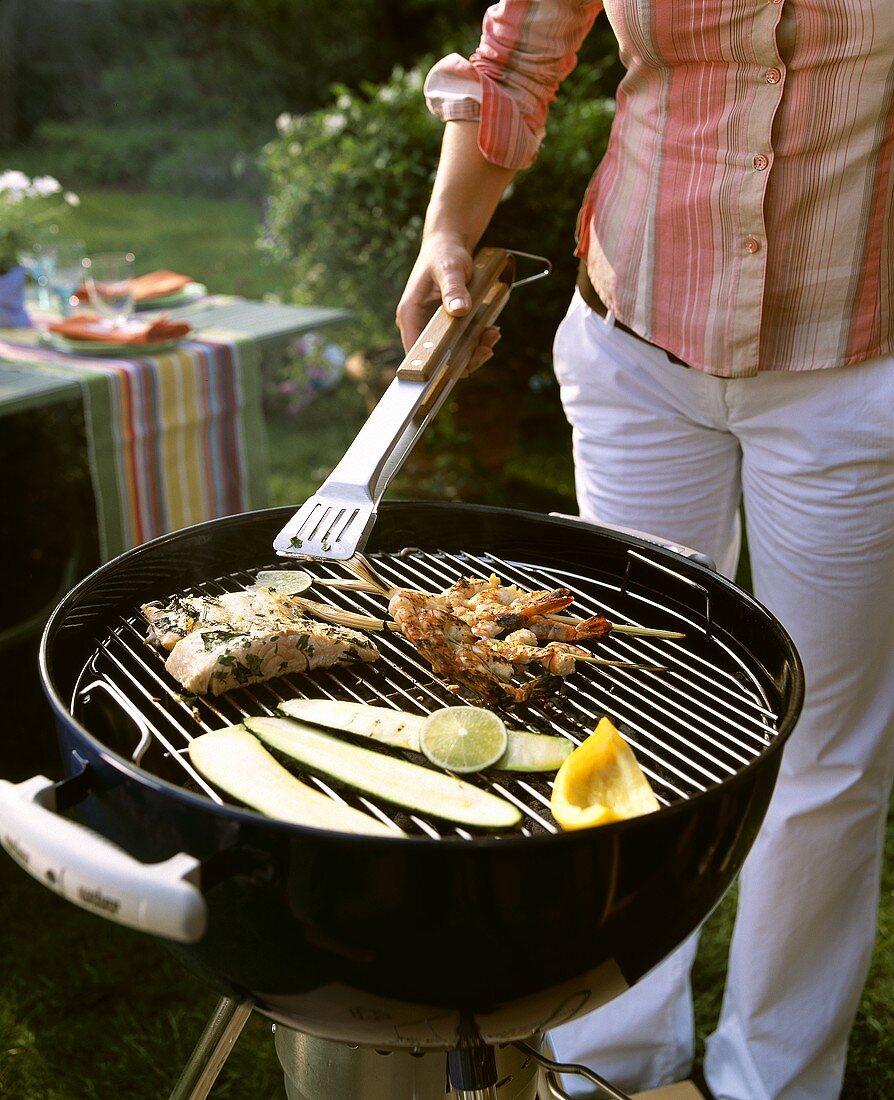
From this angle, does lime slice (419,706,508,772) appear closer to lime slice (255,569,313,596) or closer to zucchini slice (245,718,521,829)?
zucchini slice (245,718,521,829)

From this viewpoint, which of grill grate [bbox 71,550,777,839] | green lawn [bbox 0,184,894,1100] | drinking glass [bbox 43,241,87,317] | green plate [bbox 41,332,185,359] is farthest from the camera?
drinking glass [bbox 43,241,87,317]

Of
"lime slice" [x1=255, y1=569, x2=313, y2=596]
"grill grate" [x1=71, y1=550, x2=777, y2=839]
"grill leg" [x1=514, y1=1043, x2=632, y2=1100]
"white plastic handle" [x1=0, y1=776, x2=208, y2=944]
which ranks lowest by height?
"grill leg" [x1=514, y1=1043, x2=632, y2=1100]

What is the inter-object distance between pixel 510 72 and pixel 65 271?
2.11 meters

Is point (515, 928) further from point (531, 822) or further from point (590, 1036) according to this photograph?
point (590, 1036)

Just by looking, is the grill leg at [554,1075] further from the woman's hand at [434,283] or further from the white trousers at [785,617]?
the woman's hand at [434,283]

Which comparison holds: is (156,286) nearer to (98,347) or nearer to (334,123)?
(98,347)

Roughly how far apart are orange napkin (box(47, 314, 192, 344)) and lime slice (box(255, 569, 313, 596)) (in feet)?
5.97

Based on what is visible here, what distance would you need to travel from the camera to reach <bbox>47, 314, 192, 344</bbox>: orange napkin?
3.32 metres

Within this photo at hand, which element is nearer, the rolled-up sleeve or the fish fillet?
the fish fillet

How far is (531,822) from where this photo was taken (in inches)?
47.6

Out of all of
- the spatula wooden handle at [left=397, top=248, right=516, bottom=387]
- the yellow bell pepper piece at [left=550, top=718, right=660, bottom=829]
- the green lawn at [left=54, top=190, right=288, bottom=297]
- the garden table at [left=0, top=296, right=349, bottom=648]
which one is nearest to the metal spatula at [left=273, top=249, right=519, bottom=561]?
the spatula wooden handle at [left=397, top=248, right=516, bottom=387]

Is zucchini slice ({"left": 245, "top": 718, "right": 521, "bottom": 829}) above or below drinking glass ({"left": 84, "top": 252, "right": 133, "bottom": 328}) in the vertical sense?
below

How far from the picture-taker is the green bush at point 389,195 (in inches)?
171

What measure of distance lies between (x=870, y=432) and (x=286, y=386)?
14.1 ft
